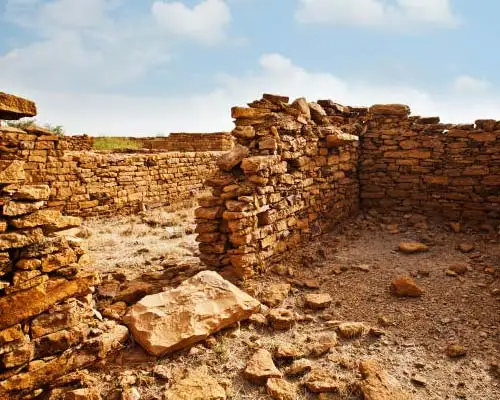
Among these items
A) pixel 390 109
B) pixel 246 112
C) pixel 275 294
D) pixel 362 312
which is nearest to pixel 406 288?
pixel 362 312

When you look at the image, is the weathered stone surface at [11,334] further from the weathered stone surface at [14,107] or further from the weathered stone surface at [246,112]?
the weathered stone surface at [246,112]

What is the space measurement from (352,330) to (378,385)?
2.63 feet

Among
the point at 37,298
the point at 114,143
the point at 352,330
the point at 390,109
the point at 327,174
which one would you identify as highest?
the point at 390,109

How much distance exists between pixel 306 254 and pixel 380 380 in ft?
9.45

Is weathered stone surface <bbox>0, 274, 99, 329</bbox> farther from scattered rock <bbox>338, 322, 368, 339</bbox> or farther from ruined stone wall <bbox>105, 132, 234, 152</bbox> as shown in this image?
ruined stone wall <bbox>105, 132, 234, 152</bbox>

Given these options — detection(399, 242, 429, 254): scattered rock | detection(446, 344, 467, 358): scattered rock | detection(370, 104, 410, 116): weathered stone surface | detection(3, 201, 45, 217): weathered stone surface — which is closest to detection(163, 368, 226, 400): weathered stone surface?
detection(3, 201, 45, 217): weathered stone surface

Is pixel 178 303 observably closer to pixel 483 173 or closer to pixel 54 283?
pixel 54 283

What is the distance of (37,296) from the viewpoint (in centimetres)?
282

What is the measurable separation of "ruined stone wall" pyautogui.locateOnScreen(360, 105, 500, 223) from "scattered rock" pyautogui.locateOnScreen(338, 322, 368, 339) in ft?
14.9

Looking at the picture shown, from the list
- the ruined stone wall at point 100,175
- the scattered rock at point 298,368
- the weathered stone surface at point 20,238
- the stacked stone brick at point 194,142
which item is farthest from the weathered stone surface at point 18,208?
the stacked stone brick at point 194,142

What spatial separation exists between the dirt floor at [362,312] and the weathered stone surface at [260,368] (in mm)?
86

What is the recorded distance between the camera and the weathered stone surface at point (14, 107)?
104 inches

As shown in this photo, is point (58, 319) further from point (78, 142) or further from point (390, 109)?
point (78, 142)

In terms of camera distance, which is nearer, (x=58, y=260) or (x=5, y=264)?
(x=5, y=264)
